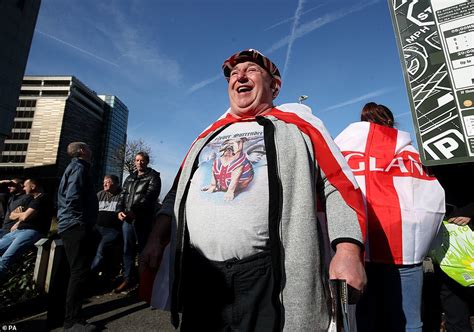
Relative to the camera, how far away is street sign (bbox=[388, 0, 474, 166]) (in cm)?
175

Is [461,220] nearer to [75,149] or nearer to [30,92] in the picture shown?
[75,149]

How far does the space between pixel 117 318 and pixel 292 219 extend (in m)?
3.70

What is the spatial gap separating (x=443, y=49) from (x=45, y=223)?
211 inches

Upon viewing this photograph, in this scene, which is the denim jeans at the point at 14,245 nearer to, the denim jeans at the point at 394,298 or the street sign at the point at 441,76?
the denim jeans at the point at 394,298

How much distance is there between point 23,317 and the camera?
380cm

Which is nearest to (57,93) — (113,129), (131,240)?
(113,129)

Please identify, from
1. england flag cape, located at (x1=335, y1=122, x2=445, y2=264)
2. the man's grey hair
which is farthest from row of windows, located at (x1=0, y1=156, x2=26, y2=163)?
england flag cape, located at (x1=335, y1=122, x2=445, y2=264)

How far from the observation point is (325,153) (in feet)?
4.71

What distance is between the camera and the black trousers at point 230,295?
1316mm

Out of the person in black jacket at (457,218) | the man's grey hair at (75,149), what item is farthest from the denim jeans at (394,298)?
the man's grey hair at (75,149)

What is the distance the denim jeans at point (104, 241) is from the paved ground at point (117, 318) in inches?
23.2

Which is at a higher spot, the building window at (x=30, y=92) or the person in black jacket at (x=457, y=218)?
the building window at (x=30, y=92)

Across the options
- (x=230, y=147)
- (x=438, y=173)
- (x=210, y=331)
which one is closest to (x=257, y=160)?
(x=230, y=147)

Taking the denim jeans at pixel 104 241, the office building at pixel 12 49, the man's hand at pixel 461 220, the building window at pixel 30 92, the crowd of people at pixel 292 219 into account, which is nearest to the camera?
the crowd of people at pixel 292 219
